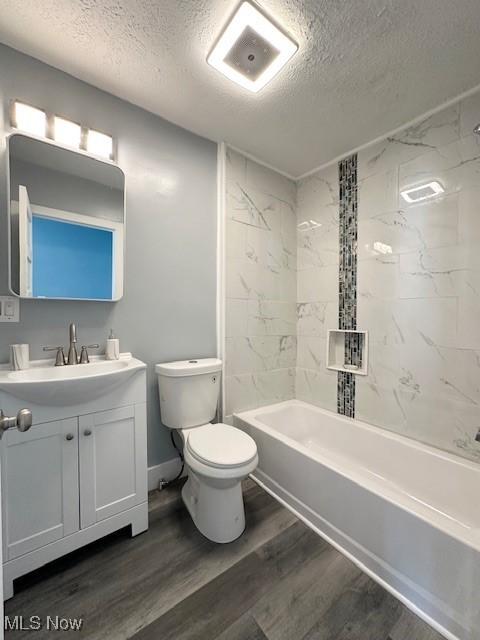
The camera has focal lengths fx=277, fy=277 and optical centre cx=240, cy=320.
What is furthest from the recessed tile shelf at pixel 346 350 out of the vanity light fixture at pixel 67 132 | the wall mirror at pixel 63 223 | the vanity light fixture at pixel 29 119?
the vanity light fixture at pixel 29 119

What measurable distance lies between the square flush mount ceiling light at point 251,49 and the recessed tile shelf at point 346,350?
1.68m

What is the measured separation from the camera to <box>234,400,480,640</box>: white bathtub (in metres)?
1.04

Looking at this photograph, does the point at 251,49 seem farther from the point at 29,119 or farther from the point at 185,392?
the point at 185,392

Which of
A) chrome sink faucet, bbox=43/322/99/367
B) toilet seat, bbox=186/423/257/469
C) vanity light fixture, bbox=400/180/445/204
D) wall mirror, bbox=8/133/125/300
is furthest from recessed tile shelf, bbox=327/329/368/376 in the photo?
chrome sink faucet, bbox=43/322/99/367

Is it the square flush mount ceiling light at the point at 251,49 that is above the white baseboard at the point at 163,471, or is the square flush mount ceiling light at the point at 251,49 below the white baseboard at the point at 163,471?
above

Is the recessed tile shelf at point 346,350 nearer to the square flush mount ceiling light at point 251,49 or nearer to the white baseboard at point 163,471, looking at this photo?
the white baseboard at point 163,471

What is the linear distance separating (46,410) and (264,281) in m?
1.67

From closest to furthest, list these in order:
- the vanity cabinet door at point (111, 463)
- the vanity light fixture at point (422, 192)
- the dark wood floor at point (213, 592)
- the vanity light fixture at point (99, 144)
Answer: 1. the dark wood floor at point (213, 592)
2. the vanity cabinet door at point (111, 463)
3. the vanity light fixture at point (99, 144)
4. the vanity light fixture at point (422, 192)

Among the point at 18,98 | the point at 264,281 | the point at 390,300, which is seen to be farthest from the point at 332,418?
the point at 18,98

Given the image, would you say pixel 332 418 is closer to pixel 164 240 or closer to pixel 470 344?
pixel 470 344

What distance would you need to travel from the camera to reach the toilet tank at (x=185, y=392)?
169cm

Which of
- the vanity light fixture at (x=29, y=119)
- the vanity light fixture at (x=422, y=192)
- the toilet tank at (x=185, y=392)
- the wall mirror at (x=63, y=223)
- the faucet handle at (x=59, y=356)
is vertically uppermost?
the vanity light fixture at (x=29, y=119)

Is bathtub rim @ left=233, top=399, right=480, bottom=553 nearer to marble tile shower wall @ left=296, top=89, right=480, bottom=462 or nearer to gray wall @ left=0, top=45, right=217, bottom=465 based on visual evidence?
marble tile shower wall @ left=296, top=89, right=480, bottom=462

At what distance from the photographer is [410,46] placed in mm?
1281
